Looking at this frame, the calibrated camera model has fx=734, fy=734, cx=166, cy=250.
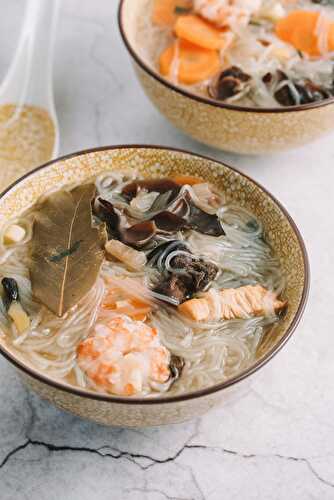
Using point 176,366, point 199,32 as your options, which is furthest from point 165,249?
point 199,32

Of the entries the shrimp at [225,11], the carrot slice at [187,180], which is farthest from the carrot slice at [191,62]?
the carrot slice at [187,180]

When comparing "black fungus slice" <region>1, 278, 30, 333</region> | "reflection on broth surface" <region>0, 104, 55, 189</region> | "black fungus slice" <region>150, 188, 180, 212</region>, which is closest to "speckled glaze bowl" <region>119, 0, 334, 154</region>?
"black fungus slice" <region>150, 188, 180, 212</region>

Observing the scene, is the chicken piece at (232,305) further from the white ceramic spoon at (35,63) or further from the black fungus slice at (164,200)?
the white ceramic spoon at (35,63)

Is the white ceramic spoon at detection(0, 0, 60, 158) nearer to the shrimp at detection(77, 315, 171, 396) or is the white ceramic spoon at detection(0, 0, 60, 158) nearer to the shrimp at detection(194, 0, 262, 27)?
the shrimp at detection(194, 0, 262, 27)

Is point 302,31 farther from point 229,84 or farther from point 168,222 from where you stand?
point 168,222

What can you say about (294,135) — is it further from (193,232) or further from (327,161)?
(193,232)

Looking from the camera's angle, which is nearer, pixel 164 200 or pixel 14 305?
pixel 14 305
